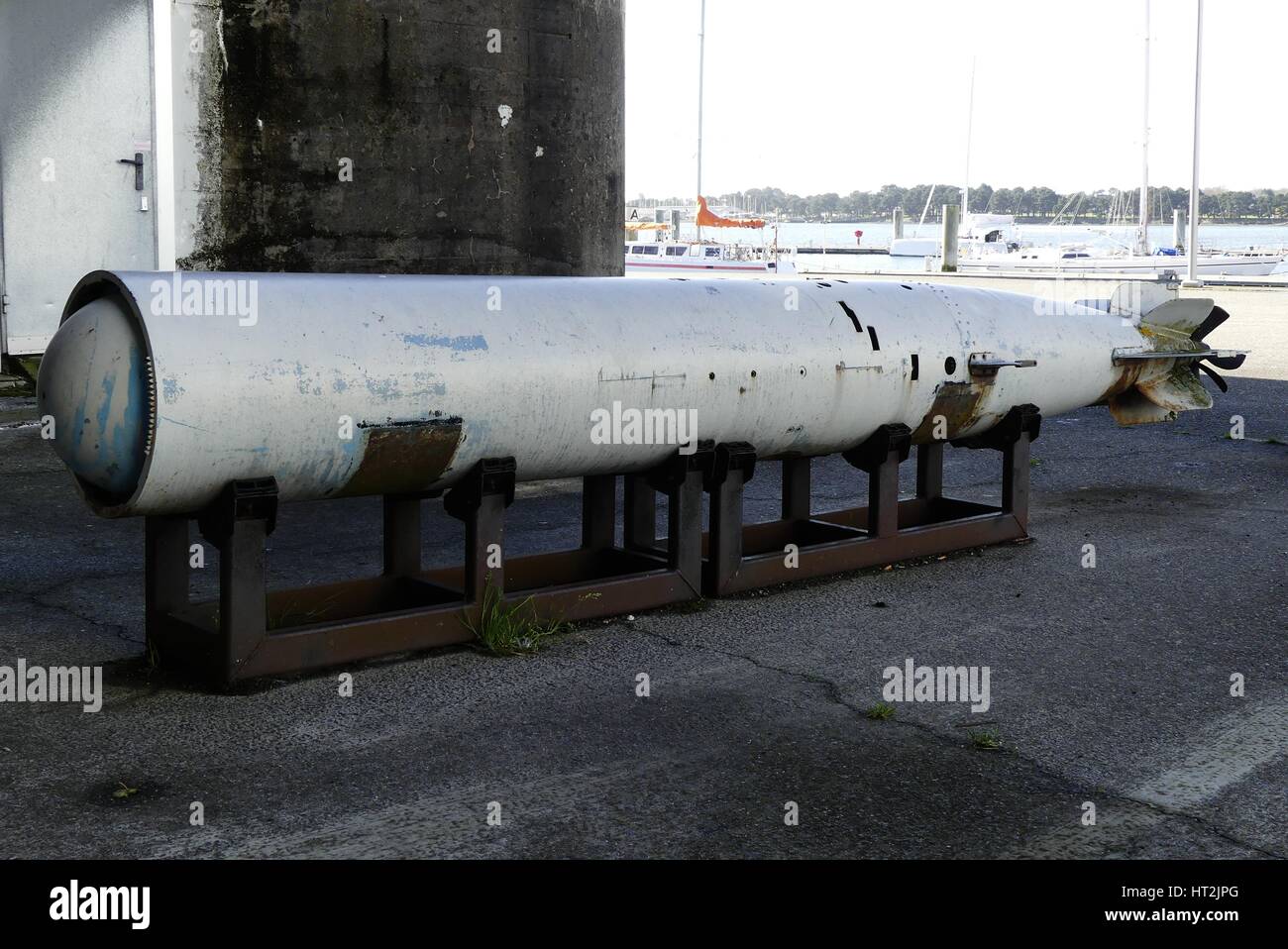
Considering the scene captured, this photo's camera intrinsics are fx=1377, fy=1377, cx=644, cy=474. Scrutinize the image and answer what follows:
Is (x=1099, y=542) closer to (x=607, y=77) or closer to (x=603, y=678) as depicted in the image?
(x=603, y=678)

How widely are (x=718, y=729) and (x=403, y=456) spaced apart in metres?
1.47

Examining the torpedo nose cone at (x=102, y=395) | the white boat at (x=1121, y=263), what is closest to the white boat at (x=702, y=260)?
the white boat at (x=1121, y=263)

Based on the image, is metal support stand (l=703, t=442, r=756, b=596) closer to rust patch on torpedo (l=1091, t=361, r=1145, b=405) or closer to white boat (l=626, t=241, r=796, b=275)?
rust patch on torpedo (l=1091, t=361, r=1145, b=405)

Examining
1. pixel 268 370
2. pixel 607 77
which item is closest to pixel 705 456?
pixel 268 370

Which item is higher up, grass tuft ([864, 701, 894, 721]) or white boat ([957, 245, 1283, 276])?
white boat ([957, 245, 1283, 276])

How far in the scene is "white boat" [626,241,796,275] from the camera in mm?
44625

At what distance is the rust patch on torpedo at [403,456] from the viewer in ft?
15.5

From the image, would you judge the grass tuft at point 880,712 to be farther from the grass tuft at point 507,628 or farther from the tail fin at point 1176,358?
the tail fin at point 1176,358

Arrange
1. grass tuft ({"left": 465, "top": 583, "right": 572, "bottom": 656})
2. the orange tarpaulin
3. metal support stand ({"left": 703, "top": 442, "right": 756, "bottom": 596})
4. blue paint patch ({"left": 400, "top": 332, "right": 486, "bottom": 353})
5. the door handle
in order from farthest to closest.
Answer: the orange tarpaulin → the door handle → metal support stand ({"left": 703, "top": 442, "right": 756, "bottom": 596}) → grass tuft ({"left": 465, "top": 583, "right": 572, "bottom": 656}) → blue paint patch ({"left": 400, "top": 332, "right": 486, "bottom": 353})

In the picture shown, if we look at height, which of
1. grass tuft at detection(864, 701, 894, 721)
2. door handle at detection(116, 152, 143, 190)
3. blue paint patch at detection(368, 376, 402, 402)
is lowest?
grass tuft at detection(864, 701, 894, 721)

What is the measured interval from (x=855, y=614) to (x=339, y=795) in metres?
2.57

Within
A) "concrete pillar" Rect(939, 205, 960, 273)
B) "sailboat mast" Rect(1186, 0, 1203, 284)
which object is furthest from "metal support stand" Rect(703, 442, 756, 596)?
"concrete pillar" Rect(939, 205, 960, 273)

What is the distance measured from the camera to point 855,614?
5605mm

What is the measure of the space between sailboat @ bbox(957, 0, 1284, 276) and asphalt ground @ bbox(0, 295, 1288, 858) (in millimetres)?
36180
